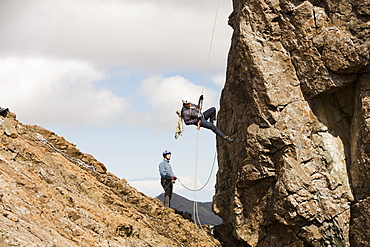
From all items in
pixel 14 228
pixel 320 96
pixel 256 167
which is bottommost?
pixel 14 228

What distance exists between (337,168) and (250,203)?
12.0ft

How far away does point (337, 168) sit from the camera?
1688 centimetres

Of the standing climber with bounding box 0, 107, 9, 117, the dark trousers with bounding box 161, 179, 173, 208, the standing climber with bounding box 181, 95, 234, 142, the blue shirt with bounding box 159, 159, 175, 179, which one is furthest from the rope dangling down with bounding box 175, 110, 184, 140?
the standing climber with bounding box 0, 107, 9, 117

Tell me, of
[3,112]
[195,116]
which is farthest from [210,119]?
[3,112]

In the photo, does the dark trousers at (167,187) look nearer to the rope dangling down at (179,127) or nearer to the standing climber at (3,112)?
the rope dangling down at (179,127)

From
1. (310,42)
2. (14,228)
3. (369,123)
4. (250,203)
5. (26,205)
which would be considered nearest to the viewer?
(14,228)

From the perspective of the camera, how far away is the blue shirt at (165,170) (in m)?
20.7

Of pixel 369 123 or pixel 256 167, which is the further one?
pixel 256 167

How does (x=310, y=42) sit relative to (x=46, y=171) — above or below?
above

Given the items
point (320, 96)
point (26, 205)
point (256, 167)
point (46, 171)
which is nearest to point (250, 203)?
point (256, 167)

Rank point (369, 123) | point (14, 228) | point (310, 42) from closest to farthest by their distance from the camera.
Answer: point (14, 228)
point (369, 123)
point (310, 42)

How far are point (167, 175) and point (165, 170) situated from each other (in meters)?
0.24

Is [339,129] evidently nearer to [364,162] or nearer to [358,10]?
[364,162]

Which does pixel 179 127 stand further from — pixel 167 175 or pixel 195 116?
pixel 167 175
